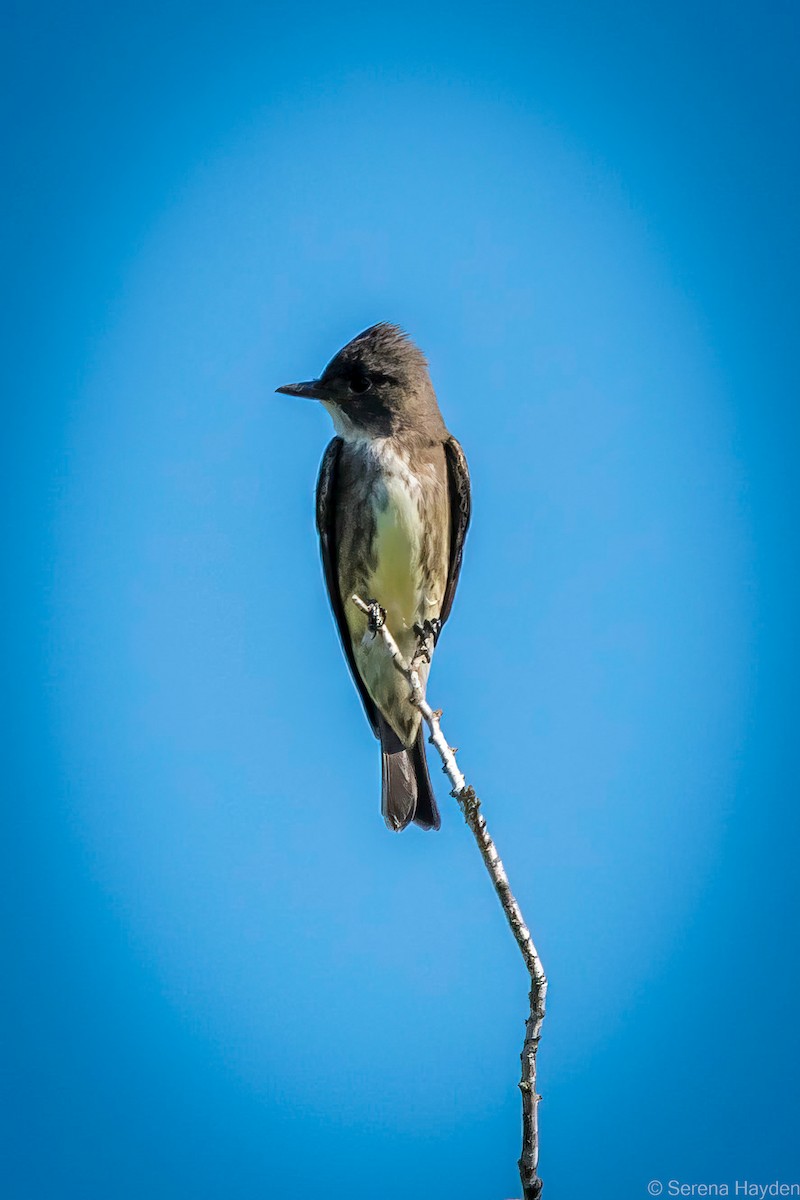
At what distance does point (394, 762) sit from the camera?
293 inches

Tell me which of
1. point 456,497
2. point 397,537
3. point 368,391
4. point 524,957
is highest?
point 368,391

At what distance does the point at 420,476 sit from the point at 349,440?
0.55m

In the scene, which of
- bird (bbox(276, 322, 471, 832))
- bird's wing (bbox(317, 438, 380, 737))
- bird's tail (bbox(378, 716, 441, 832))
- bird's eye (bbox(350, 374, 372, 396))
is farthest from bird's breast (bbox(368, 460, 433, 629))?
bird's tail (bbox(378, 716, 441, 832))

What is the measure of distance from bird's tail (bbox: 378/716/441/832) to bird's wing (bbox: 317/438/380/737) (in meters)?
0.52

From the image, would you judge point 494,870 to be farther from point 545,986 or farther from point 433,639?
point 433,639

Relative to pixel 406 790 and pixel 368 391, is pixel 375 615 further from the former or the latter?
pixel 368 391

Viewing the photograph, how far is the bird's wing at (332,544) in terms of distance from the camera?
25.5ft

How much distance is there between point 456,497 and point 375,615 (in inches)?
47.4

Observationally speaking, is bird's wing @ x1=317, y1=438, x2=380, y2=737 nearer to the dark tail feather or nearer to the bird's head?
the bird's head

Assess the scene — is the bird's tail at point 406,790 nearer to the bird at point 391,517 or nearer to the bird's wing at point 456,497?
the bird at point 391,517

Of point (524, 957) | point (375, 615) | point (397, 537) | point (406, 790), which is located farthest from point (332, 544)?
point (524, 957)

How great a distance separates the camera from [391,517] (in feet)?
24.2

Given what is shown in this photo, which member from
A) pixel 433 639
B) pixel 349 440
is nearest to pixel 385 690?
pixel 433 639

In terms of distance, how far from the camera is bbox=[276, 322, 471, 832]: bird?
740 centimetres
